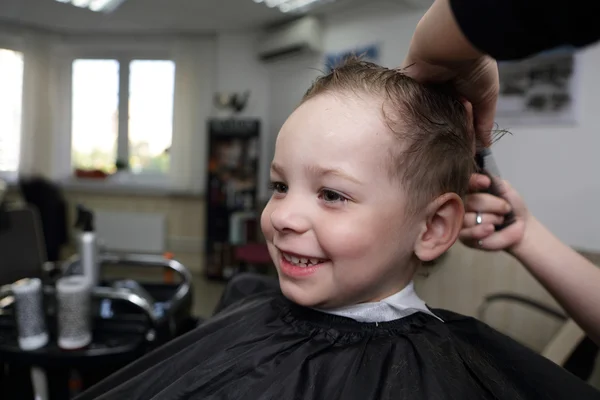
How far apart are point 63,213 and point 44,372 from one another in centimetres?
314

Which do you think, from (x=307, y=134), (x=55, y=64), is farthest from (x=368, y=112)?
(x=55, y=64)

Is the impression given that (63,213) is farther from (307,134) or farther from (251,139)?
(307,134)

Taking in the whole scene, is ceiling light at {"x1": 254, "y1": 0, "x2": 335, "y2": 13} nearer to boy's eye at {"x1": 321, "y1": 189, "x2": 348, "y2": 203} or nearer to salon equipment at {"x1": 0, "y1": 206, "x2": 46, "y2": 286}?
salon equipment at {"x1": 0, "y1": 206, "x2": 46, "y2": 286}

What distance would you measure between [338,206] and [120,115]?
451cm

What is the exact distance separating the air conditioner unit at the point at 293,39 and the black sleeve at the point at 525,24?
10.5 feet

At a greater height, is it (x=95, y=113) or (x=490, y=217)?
(x=95, y=113)

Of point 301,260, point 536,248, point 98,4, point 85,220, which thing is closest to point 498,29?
point 301,260

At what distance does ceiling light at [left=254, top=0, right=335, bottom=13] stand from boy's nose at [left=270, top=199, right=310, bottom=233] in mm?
3035

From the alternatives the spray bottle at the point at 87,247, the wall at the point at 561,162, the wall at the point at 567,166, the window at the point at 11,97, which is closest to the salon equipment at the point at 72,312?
the spray bottle at the point at 87,247

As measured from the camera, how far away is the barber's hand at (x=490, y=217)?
0.71 metres

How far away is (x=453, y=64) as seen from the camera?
1.68 ft

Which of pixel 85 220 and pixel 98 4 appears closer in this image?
pixel 85 220

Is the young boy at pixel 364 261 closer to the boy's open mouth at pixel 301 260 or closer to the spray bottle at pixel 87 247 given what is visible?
the boy's open mouth at pixel 301 260

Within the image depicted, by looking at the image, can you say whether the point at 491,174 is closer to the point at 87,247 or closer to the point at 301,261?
the point at 301,261
